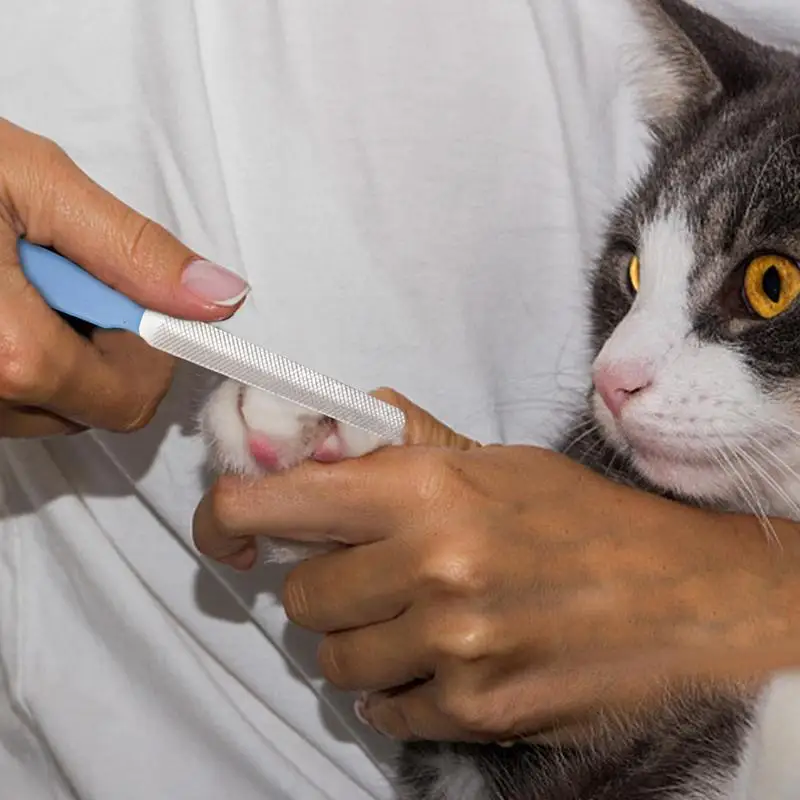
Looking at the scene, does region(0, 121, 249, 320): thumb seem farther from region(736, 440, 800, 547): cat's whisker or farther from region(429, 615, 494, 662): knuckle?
region(736, 440, 800, 547): cat's whisker

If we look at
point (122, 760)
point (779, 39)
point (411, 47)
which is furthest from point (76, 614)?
point (779, 39)

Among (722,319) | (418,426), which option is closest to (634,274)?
(722,319)

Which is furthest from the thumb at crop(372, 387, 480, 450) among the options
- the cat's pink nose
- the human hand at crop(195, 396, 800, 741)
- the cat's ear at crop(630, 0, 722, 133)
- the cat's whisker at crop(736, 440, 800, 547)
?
the cat's ear at crop(630, 0, 722, 133)

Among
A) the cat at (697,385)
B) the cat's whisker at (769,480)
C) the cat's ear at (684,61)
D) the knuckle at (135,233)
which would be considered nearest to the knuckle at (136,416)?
the cat at (697,385)

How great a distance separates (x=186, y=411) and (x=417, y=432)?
0.87ft

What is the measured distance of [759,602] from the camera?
88 centimetres

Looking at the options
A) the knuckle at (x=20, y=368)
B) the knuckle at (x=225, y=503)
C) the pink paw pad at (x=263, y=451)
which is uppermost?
the knuckle at (x=20, y=368)

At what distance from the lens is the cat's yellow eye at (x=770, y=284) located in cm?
87

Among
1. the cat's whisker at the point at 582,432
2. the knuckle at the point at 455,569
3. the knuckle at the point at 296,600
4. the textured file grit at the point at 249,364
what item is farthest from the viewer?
the cat's whisker at the point at 582,432

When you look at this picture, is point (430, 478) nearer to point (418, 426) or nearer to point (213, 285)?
point (418, 426)

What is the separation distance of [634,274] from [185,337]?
0.48 meters

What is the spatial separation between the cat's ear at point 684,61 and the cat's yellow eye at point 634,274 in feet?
0.52

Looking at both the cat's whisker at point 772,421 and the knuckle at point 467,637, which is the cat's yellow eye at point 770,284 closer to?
the cat's whisker at point 772,421

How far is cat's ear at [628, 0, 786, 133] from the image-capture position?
3.39 ft
